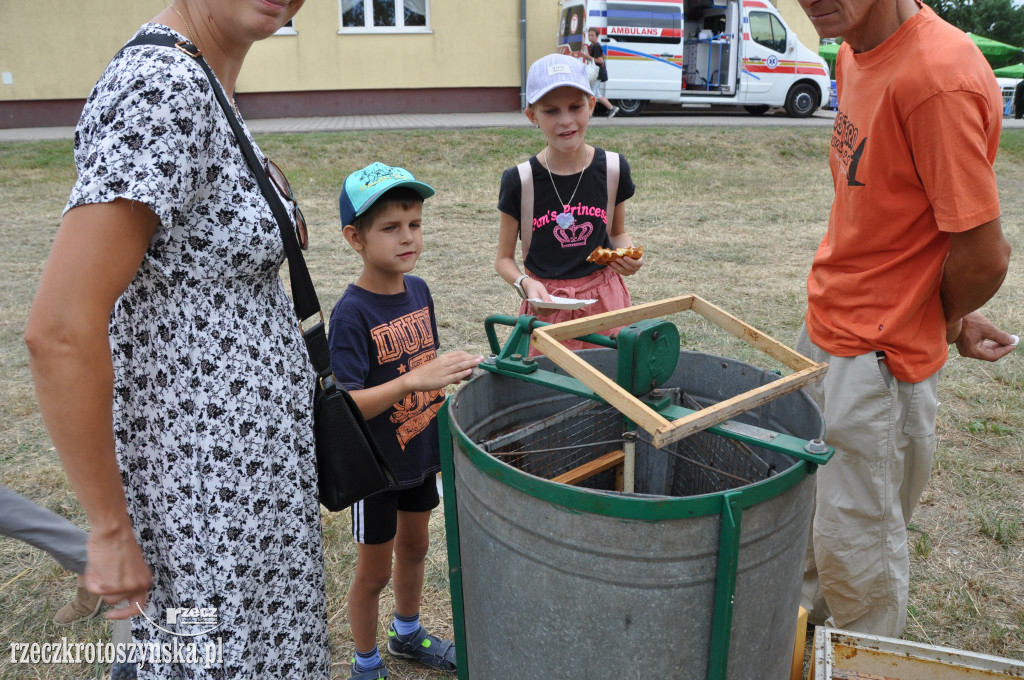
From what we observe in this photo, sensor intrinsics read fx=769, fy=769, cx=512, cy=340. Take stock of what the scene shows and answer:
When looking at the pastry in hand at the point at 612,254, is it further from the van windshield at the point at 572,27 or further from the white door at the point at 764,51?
the white door at the point at 764,51

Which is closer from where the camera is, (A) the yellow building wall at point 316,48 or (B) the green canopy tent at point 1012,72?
(A) the yellow building wall at point 316,48

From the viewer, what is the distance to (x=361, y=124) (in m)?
12.8

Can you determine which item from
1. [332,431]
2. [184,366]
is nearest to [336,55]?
[332,431]

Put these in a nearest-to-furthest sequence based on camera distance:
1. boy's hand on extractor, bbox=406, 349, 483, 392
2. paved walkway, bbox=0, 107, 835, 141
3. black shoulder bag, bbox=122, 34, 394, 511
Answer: black shoulder bag, bbox=122, 34, 394, 511 → boy's hand on extractor, bbox=406, 349, 483, 392 → paved walkway, bbox=0, 107, 835, 141

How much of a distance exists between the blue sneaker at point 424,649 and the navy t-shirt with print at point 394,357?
584mm

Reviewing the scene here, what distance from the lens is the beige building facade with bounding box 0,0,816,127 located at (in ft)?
44.5

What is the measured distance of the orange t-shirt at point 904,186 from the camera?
5.28 feet

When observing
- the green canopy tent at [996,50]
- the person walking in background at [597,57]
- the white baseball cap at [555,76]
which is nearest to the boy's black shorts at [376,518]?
the white baseball cap at [555,76]

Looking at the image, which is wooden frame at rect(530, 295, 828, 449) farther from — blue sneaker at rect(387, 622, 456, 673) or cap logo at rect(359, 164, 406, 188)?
blue sneaker at rect(387, 622, 456, 673)

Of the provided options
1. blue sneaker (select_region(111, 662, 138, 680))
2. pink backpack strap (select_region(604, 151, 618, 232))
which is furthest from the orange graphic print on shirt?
pink backpack strap (select_region(604, 151, 618, 232))

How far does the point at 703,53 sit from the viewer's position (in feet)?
49.9

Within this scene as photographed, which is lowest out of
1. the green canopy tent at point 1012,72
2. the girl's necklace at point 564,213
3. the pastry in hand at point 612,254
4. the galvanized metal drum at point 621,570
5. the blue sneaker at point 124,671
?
the blue sneaker at point 124,671

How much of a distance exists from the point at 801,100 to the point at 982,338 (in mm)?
14016

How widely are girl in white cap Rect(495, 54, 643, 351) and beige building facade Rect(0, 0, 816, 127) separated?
12473 mm
